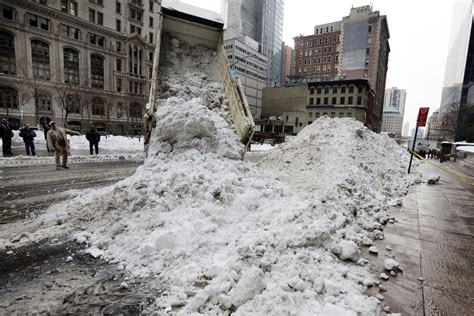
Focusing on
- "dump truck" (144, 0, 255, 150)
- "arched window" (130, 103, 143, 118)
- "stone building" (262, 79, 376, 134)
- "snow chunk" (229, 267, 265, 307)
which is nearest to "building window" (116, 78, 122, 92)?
"arched window" (130, 103, 143, 118)

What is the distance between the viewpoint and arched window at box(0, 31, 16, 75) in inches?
1297

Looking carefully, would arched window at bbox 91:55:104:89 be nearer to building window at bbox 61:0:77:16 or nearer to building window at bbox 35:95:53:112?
building window at bbox 61:0:77:16

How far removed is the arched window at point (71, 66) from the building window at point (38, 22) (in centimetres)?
362

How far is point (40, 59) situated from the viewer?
3566 cm

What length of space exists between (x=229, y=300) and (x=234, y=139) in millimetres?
4091

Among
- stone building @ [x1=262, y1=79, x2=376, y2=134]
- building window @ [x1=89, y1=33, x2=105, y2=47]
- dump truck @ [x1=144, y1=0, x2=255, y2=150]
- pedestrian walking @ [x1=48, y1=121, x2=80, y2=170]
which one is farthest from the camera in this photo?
stone building @ [x1=262, y1=79, x2=376, y2=134]

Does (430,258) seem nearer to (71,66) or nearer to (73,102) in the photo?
(73,102)

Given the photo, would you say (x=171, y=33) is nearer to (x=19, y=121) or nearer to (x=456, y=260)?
(x=456, y=260)

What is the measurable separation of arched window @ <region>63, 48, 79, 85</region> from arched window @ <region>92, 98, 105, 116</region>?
3694 mm

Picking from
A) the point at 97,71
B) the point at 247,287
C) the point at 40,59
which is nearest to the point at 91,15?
the point at 97,71

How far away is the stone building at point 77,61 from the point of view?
109 feet

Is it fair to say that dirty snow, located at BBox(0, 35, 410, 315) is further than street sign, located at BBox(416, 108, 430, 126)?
No

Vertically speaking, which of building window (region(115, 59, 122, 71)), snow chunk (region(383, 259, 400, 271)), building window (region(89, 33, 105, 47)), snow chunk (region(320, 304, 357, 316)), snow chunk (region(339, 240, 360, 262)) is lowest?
snow chunk (region(383, 259, 400, 271))

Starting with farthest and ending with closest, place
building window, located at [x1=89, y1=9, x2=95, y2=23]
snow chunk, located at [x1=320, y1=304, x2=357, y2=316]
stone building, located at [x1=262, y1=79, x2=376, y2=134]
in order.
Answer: stone building, located at [x1=262, y1=79, x2=376, y2=134]
building window, located at [x1=89, y1=9, x2=95, y2=23]
snow chunk, located at [x1=320, y1=304, x2=357, y2=316]
